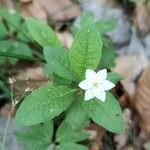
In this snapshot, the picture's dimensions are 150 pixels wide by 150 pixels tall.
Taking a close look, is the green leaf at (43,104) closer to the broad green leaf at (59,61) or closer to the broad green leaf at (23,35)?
the broad green leaf at (59,61)

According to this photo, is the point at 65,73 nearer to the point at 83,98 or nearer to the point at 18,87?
the point at 83,98

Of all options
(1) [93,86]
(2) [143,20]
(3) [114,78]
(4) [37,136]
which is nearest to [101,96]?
(1) [93,86]

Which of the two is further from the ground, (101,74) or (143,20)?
(143,20)

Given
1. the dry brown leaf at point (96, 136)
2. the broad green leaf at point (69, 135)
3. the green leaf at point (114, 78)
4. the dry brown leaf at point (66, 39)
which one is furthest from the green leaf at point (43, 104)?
the dry brown leaf at point (66, 39)

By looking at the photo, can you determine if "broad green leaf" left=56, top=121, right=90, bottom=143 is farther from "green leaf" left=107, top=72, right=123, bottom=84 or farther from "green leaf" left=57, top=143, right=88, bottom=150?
"green leaf" left=107, top=72, right=123, bottom=84

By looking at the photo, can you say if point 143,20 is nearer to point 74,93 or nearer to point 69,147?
point 69,147

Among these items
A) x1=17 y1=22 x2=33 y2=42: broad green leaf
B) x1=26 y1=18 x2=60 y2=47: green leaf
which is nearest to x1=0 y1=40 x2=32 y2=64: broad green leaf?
x1=17 y1=22 x2=33 y2=42: broad green leaf
